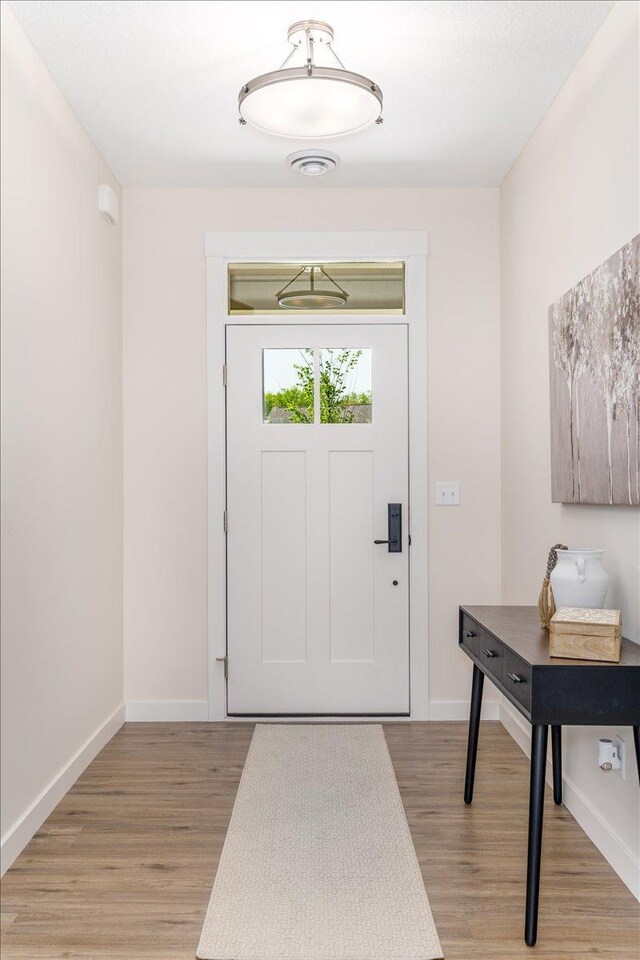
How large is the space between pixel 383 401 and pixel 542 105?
4.95 feet

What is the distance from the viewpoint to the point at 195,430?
4.06 m

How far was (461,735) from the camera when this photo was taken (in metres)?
3.79

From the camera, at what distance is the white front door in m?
4.05

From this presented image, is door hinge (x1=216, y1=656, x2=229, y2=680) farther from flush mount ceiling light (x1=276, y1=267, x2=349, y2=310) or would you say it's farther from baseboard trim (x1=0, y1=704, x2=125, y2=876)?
flush mount ceiling light (x1=276, y1=267, x2=349, y2=310)

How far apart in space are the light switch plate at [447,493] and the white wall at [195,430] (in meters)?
0.03

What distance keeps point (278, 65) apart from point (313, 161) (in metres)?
0.71

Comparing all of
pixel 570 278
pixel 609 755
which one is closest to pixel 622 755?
pixel 609 755

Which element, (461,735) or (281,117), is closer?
(281,117)

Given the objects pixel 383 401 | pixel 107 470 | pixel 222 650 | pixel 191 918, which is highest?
pixel 383 401

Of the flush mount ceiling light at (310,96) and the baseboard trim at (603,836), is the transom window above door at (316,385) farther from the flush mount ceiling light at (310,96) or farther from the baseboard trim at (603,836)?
the baseboard trim at (603,836)

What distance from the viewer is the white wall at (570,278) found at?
7.92 ft

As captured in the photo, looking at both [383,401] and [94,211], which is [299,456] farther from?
[94,211]

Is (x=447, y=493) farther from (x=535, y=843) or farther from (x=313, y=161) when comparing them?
(x=535, y=843)

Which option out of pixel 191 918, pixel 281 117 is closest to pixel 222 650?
pixel 191 918
